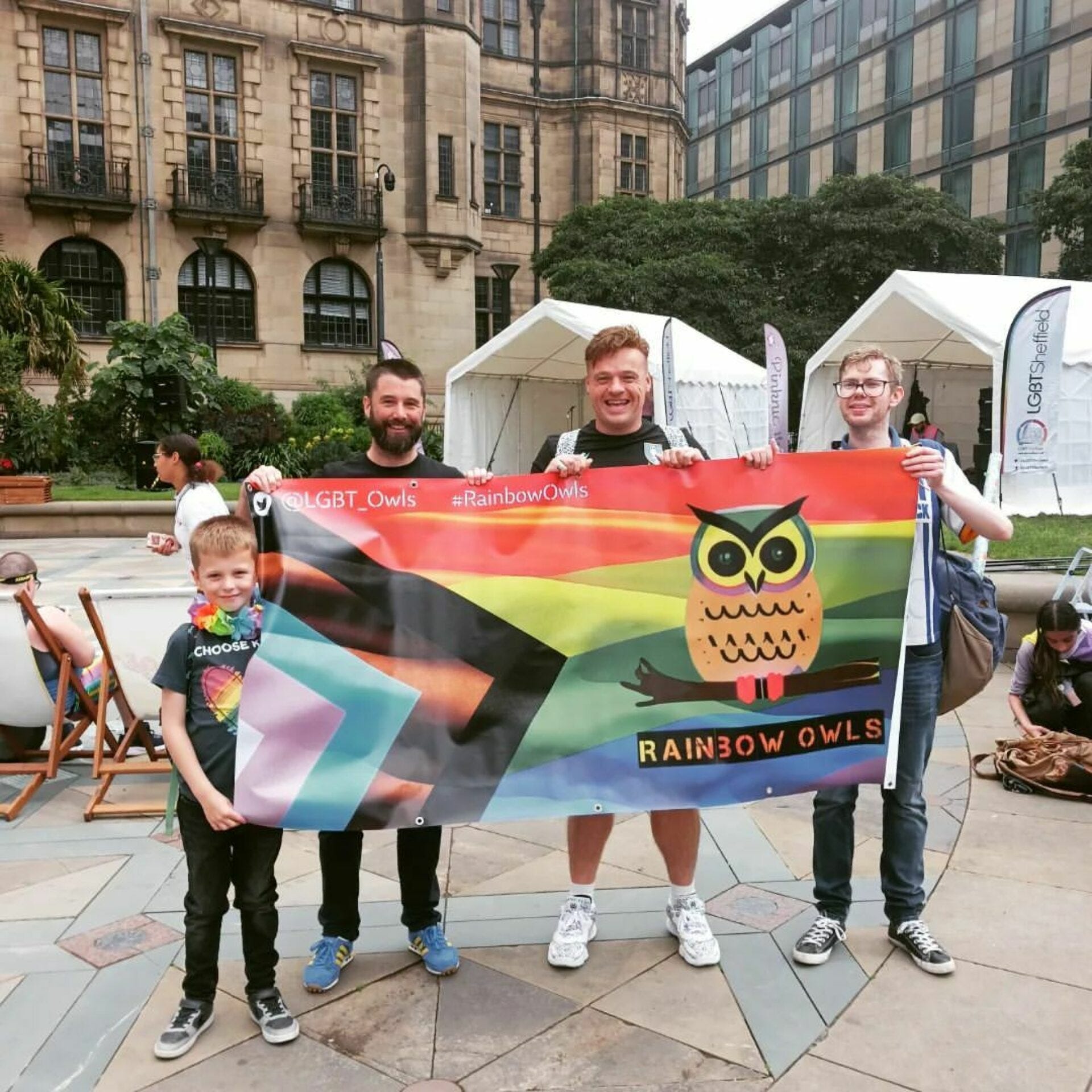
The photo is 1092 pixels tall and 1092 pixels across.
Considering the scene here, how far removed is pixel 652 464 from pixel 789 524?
0.48 m

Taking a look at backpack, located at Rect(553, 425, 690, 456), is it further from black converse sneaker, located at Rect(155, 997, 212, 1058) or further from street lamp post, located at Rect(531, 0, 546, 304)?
street lamp post, located at Rect(531, 0, 546, 304)

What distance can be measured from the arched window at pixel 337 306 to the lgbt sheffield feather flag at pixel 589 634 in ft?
98.1

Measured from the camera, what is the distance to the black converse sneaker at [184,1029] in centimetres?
282

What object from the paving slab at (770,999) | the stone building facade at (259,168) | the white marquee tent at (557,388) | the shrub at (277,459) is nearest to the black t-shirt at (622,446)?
the paving slab at (770,999)

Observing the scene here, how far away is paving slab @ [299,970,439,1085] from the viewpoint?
9.23 ft

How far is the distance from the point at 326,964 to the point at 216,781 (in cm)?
77

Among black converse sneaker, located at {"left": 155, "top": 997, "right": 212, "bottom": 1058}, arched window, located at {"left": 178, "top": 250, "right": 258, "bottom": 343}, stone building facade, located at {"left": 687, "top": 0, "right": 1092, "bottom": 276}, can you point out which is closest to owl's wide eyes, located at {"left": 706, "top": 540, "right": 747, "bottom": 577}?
black converse sneaker, located at {"left": 155, "top": 997, "right": 212, "bottom": 1058}

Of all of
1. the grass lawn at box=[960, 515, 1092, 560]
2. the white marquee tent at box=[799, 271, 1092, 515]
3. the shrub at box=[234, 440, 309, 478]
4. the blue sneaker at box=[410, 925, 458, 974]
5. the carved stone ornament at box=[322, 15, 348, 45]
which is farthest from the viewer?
the carved stone ornament at box=[322, 15, 348, 45]

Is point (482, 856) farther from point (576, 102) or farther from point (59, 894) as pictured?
point (576, 102)

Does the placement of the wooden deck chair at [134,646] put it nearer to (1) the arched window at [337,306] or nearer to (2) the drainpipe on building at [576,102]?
(1) the arched window at [337,306]

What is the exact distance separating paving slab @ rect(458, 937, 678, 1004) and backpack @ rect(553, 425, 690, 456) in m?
1.70

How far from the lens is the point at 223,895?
9.59 feet

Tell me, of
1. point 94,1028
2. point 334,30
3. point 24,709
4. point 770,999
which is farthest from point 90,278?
point 770,999

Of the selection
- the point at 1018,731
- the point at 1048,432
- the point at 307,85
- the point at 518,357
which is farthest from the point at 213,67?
the point at 1018,731
